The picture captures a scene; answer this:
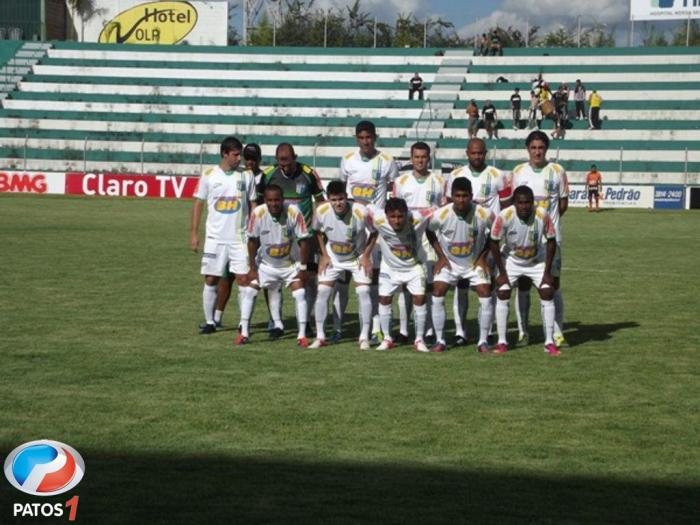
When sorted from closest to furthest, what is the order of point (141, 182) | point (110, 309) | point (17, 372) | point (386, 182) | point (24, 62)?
point (17, 372)
point (386, 182)
point (110, 309)
point (141, 182)
point (24, 62)

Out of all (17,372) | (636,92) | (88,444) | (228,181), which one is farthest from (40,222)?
(636,92)

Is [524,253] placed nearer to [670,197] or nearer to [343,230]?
[343,230]

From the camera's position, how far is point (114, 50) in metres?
61.8

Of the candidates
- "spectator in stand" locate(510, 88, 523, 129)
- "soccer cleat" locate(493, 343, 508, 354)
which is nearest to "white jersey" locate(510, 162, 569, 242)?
"soccer cleat" locate(493, 343, 508, 354)

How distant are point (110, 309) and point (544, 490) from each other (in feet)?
29.8

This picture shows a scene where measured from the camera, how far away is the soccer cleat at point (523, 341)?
1277 cm

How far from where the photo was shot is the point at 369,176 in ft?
43.2

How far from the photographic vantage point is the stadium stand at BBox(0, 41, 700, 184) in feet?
166

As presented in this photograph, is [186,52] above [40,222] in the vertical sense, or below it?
above

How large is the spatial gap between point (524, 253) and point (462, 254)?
66cm

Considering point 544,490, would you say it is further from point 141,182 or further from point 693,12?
point 693,12

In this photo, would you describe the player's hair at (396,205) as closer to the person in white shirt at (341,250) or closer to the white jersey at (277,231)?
the person in white shirt at (341,250)

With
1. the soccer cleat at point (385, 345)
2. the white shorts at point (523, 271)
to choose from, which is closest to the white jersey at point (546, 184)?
the white shorts at point (523, 271)

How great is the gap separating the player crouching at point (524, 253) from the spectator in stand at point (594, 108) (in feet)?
130
